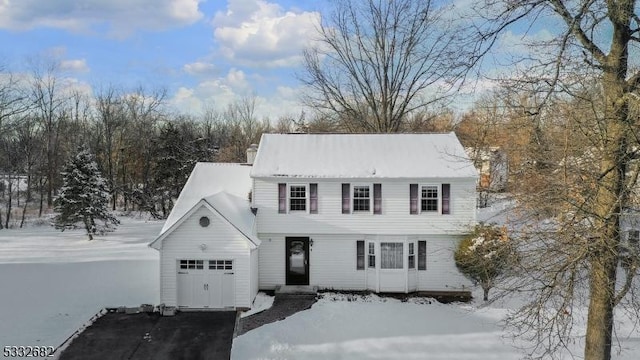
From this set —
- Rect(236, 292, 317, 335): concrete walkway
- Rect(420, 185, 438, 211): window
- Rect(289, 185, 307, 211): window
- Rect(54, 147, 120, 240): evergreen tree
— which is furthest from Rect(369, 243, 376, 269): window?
Rect(54, 147, 120, 240): evergreen tree

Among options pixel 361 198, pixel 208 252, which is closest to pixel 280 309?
pixel 208 252

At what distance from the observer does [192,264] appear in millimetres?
17516

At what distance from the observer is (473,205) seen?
64.0 ft

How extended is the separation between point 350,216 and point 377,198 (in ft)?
4.32

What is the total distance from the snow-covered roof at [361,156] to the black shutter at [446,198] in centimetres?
61

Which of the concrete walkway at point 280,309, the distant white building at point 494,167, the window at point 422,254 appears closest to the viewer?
the concrete walkway at point 280,309

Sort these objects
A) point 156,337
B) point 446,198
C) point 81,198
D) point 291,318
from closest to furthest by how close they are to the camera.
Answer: point 156,337
point 291,318
point 446,198
point 81,198

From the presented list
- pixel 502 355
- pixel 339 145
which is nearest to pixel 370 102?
pixel 339 145

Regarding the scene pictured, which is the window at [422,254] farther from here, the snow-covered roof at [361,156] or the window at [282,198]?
the window at [282,198]

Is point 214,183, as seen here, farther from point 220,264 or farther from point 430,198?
point 430,198

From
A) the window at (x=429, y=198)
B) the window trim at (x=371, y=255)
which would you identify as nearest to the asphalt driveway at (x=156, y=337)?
the window trim at (x=371, y=255)

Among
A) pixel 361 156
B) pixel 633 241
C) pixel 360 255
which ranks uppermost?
pixel 361 156

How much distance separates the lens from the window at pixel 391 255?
64.8 ft

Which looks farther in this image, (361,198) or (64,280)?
(64,280)
